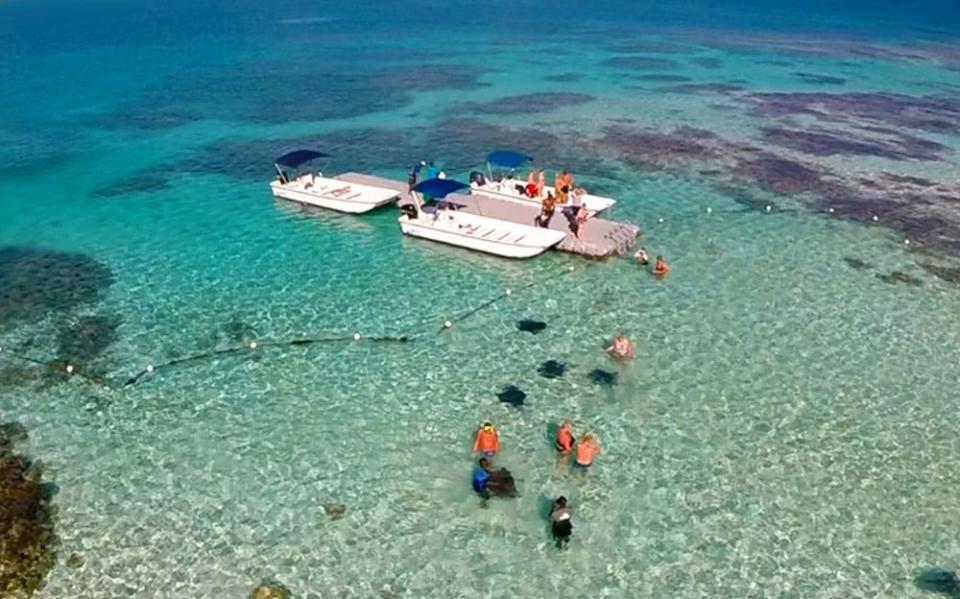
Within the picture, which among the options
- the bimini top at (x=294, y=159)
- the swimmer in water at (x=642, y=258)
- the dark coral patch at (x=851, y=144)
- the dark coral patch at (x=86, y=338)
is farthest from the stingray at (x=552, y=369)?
the dark coral patch at (x=851, y=144)

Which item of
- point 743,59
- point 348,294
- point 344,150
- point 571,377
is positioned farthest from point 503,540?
point 743,59

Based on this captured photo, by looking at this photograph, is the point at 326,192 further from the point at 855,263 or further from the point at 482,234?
the point at 855,263

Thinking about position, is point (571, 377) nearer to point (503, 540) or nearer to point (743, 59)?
point (503, 540)

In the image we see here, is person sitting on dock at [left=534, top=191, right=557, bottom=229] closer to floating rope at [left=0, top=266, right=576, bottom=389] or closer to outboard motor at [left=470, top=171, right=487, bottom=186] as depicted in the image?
outboard motor at [left=470, top=171, right=487, bottom=186]

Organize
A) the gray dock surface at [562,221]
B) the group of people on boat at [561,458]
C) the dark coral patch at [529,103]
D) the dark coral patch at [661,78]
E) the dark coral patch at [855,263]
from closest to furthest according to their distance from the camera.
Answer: the group of people on boat at [561,458], the dark coral patch at [855,263], the gray dock surface at [562,221], the dark coral patch at [529,103], the dark coral patch at [661,78]

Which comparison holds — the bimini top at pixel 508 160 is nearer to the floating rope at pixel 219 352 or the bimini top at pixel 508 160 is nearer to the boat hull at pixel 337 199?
the boat hull at pixel 337 199

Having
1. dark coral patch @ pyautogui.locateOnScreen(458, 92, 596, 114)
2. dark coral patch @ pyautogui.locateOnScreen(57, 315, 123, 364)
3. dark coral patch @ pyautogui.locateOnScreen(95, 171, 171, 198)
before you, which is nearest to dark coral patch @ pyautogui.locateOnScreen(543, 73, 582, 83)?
dark coral patch @ pyautogui.locateOnScreen(458, 92, 596, 114)
